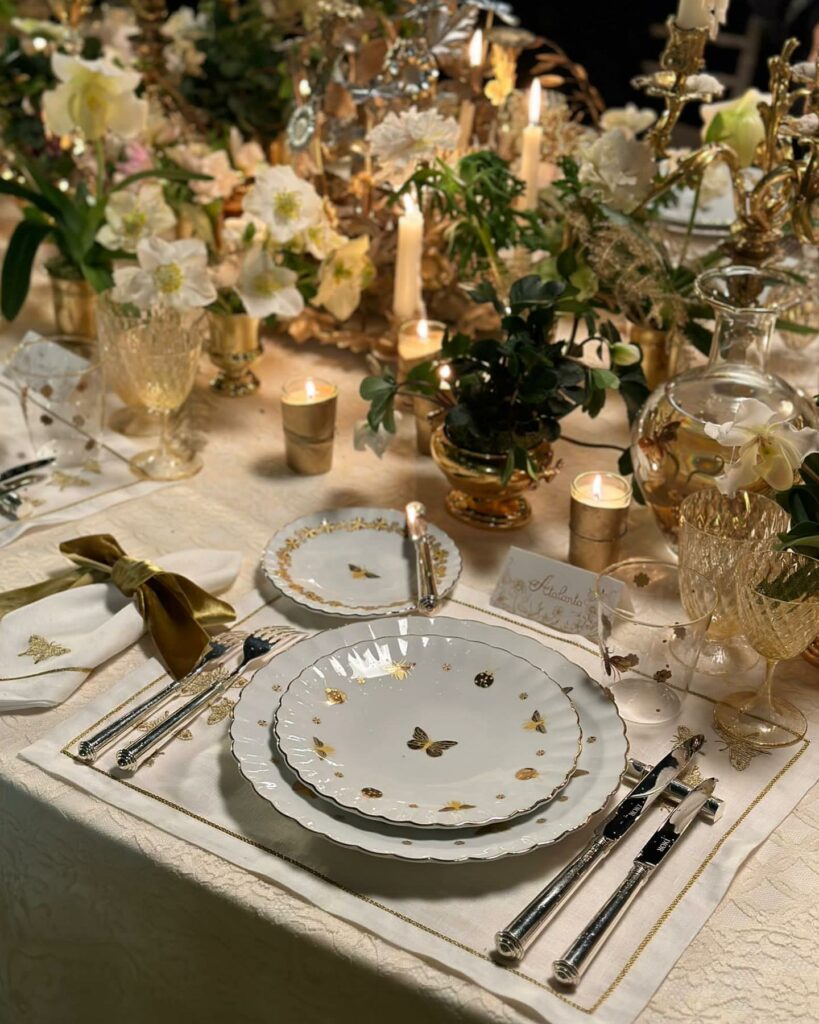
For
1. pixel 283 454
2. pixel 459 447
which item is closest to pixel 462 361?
pixel 459 447

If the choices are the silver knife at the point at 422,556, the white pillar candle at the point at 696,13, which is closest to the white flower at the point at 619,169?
the white pillar candle at the point at 696,13

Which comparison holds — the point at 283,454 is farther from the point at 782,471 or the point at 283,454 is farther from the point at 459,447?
the point at 782,471

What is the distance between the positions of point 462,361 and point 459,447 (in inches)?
3.7

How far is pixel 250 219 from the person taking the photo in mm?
1566

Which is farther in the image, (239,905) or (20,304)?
(20,304)

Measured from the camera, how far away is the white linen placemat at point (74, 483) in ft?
4.30

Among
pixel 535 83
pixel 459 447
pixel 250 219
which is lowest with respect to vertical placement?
pixel 459 447

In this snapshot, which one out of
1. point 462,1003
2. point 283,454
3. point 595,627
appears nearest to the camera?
point 462,1003

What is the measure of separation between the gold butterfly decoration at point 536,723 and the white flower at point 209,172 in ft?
3.56

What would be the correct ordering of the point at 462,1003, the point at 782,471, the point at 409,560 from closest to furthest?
the point at 462,1003
the point at 782,471
the point at 409,560

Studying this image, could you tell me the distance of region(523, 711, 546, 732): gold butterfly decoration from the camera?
37.1 inches

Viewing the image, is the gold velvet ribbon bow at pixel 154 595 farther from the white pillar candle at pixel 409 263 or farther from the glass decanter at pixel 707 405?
the white pillar candle at pixel 409 263

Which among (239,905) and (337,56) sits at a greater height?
(337,56)

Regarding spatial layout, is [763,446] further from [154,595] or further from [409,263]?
[409,263]
